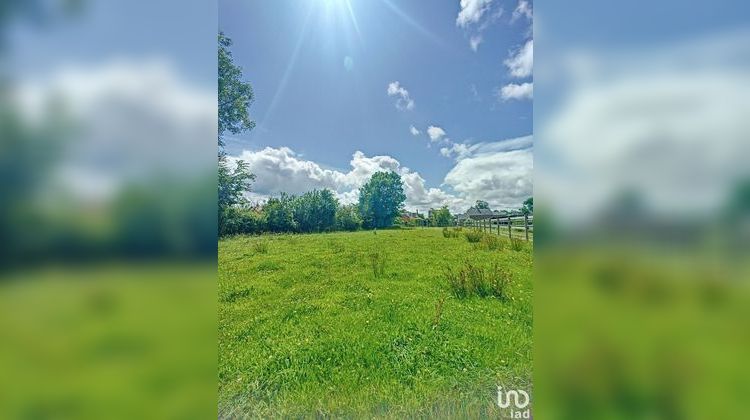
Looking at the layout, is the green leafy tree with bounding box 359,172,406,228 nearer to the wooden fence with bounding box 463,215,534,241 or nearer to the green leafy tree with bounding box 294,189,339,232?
the green leafy tree with bounding box 294,189,339,232

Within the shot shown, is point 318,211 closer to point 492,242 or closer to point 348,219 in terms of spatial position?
point 348,219

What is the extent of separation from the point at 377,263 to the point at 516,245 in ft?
3.98

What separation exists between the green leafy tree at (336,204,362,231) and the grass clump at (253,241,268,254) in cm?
68

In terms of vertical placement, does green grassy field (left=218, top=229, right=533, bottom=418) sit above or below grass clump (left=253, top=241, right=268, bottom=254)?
below

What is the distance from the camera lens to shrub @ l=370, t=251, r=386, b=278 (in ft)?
9.85

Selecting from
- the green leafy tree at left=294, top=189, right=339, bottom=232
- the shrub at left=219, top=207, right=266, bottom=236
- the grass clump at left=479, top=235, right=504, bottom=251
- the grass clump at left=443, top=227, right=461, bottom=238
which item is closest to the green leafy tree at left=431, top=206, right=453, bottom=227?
the grass clump at left=443, top=227, right=461, bottom=238

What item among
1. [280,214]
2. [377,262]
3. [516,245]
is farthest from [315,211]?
[516,245]

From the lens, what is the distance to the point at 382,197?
284cm

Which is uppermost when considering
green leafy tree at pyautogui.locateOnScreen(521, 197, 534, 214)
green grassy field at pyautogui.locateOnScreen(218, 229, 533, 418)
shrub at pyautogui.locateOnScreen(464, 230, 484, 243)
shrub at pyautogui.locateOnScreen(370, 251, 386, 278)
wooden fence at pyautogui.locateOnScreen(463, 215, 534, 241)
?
green leafy tree at pyautogui.locateOnScreen(521, 197, 534, 214)
